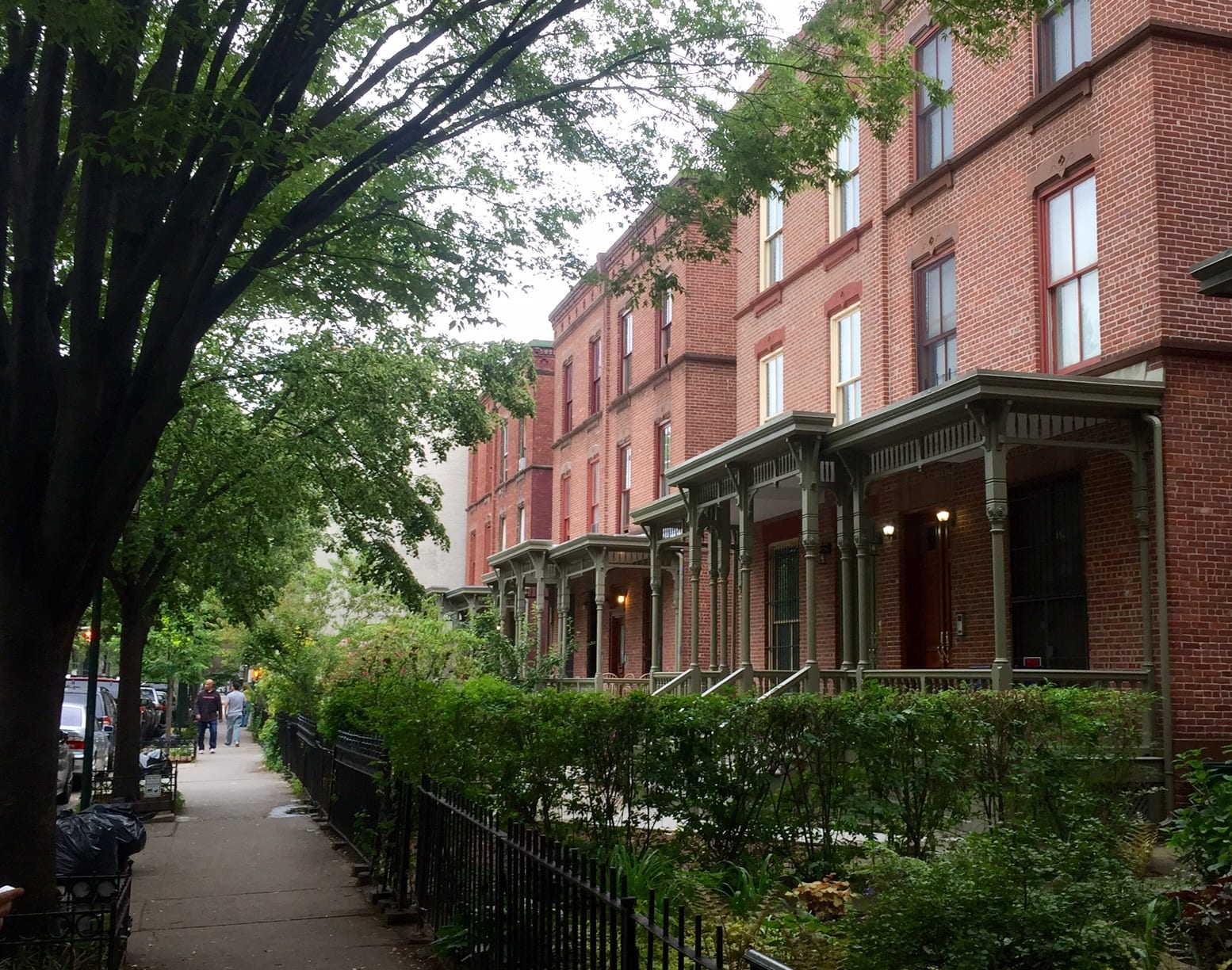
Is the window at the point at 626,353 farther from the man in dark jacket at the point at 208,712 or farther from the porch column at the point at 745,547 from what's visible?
the man in dark jacket at the point at 208,712

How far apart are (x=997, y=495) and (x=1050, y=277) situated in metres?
3.69

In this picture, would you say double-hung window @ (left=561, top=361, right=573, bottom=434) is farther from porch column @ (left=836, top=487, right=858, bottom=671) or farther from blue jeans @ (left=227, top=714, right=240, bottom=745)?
porch column @ (left=836, top=487, right=858, bottom=671)

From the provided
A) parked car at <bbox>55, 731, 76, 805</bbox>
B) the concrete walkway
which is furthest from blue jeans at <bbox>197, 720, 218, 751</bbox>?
the concrete walkway

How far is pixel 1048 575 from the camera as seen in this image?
48.9ft

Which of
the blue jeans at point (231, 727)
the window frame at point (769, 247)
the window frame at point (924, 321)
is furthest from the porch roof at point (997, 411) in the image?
the blue jeans at point (231, 727)

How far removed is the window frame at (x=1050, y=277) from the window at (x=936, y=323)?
2050 mm

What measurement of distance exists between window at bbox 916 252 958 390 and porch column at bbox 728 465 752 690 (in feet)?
9.52

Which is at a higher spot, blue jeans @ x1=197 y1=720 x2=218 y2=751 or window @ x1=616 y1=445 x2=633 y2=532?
window @ x1=616 y1=445 x2=633 y2=532

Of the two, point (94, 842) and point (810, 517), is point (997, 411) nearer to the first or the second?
point (810, 517)

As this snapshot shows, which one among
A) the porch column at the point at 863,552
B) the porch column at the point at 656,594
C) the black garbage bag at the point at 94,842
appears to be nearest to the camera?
the black garbage bag at the point at 94,842

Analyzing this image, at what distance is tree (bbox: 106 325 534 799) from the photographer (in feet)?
54.3

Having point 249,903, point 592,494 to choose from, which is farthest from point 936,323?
point 592,494

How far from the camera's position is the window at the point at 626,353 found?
98.8 ft

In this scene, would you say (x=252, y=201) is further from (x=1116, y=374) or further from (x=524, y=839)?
(x=1116, y=374)
